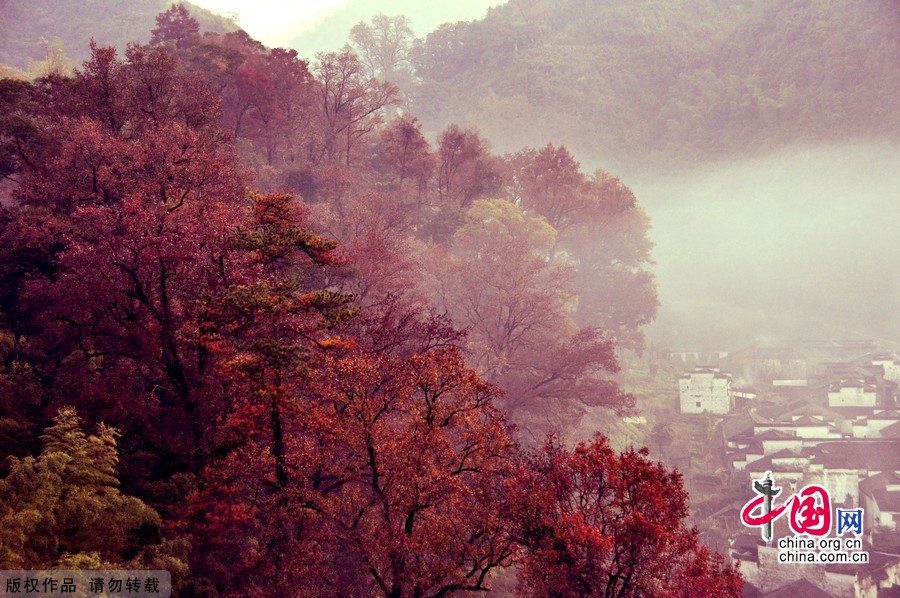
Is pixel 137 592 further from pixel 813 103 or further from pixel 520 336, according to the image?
pixel 813 103

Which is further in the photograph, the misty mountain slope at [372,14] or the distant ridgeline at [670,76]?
the misty mountain slope at [372,14]

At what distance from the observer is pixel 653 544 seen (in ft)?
40.3

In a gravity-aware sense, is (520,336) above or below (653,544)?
above

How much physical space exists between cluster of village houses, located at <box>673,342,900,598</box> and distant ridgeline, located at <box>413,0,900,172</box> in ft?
169

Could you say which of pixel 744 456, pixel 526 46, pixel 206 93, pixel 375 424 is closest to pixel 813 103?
pixel 526 46

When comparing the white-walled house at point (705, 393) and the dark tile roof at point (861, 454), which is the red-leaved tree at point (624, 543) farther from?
the white-walled house at point (705, 393)

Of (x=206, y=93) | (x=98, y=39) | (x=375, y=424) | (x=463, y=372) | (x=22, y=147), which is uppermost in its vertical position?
(x=98, y=39)

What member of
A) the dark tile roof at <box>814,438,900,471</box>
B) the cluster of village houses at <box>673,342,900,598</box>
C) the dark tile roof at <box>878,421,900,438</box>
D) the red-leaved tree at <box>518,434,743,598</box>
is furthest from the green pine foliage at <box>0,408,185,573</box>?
the dark tile roof at <box>878,421,900,438</box>

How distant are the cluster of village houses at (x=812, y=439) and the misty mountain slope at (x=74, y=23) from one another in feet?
236

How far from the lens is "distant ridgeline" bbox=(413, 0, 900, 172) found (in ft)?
318

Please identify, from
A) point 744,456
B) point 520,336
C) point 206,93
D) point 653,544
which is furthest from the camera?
point 744,456

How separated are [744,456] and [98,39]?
92655mm

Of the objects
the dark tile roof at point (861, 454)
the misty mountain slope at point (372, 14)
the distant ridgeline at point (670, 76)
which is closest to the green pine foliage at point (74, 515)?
the dark tile roof at point (861, 454)

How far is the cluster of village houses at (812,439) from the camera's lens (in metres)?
31.0
